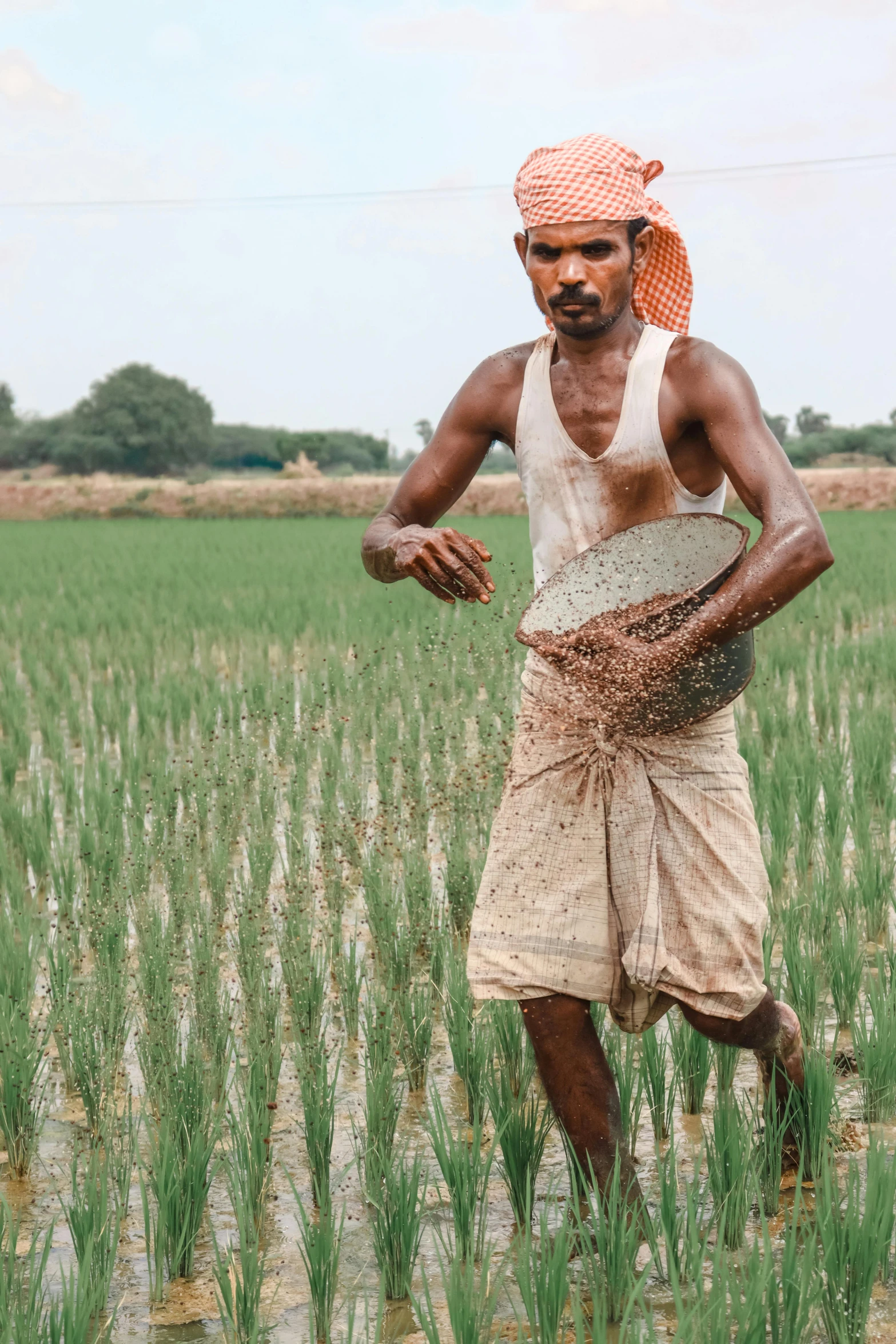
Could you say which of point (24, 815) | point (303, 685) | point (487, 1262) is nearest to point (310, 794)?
point (24, 815)

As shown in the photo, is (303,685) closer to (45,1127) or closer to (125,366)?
(45,1127)

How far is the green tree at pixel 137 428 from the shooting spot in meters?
45.9

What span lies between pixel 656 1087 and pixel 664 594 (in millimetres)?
842

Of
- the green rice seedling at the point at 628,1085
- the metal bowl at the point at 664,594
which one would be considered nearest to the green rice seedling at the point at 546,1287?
the green rice seedling at the point at 628,1085

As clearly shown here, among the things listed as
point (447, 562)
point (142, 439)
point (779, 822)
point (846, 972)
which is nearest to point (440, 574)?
point (447, 562)

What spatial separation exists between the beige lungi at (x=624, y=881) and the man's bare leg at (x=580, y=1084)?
29mm

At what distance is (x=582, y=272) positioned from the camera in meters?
2.10

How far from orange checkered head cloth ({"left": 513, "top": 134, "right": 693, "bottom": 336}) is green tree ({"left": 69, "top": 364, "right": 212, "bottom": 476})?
4504cm

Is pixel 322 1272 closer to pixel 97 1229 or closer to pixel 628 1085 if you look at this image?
pixel 97 1229

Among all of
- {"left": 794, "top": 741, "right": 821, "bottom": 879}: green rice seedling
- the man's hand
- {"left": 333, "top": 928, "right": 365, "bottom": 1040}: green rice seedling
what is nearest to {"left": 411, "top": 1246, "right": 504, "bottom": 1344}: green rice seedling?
the man's hand

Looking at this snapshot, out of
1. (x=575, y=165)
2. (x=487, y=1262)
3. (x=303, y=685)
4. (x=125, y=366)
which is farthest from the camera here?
(x=125, y=366)

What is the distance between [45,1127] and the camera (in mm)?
2551

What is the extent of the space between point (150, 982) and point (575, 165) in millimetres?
1651

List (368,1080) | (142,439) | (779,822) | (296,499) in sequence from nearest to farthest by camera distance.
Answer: (368,1080) → (779,822) → (296,499) → (142,439)
